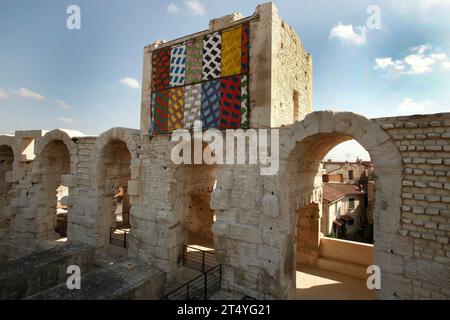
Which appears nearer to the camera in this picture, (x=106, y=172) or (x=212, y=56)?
(x=212, y=56)

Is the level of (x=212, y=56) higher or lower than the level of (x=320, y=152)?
higher

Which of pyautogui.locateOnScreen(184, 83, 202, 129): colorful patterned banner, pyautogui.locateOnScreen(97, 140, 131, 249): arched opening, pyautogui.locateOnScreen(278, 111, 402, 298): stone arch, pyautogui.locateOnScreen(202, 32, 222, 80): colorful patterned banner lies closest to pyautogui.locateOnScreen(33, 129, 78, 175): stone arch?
pyautogui.locateOnScreen(97, 140, 131, 249): arched opening

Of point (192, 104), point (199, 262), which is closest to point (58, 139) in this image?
point (192, 104)

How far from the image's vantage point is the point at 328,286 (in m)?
7.48

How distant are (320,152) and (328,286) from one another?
3998 mm

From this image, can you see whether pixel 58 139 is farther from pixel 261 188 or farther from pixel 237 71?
pixel 261 188

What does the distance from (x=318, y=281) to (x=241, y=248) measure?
3285 mm

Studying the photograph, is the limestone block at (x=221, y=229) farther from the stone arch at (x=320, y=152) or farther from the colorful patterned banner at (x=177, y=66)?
the colorful patterned banner at (x=177, y=66)

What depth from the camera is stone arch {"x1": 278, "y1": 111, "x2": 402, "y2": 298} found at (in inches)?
187

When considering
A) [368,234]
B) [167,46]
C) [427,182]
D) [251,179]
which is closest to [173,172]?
[251,179]

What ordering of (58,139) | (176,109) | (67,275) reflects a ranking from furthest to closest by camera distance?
(58,139), (67,275), (176,109)

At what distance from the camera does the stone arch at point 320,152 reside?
4.76 m

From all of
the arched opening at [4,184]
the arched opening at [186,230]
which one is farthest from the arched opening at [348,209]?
the arched opening at [4,184]
